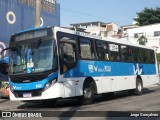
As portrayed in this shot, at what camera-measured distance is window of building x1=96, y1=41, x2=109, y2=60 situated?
675 inches

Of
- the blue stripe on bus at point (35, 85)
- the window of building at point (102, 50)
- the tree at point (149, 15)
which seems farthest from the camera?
the tree at point (149, 15)

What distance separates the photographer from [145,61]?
76.0ft

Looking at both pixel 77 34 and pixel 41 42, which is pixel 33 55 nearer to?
pixel 41 42

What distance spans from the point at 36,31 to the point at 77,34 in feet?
6.43

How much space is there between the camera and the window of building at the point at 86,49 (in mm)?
15673

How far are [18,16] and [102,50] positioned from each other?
27846 mm

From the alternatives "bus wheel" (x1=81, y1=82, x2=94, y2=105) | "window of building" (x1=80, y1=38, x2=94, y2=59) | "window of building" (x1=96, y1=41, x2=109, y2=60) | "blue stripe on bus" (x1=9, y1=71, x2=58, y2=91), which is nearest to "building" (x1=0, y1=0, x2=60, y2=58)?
"window of building" (x1=96, y1=41, x2=109, y2=60)

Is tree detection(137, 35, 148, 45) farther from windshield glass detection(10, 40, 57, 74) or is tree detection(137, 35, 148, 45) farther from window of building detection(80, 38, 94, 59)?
windshield glass detection(10, 40, 57, 74)

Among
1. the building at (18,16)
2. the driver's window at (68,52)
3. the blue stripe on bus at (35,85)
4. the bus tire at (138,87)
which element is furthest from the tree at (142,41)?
the blue stripe on bus at (35,85)

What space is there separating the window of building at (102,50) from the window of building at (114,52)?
465 millimetres

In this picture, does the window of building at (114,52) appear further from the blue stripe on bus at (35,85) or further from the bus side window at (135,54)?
the blue stripe on bus at (35,85)

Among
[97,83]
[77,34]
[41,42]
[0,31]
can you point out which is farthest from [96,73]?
[0,31]

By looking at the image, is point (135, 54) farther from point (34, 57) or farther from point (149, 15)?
point (149, 15)

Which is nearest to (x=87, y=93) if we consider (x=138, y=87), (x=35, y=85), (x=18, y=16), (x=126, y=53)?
(x=35, y=85)
